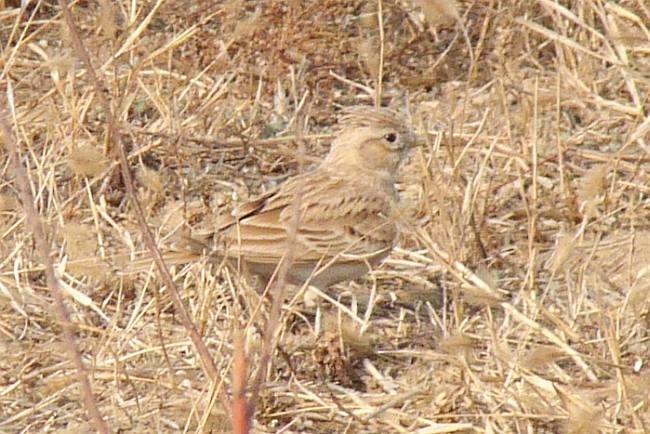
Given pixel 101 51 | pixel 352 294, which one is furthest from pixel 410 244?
pixel 101 51

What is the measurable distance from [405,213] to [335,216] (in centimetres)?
38

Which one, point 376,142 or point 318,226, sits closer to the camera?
point 318,226

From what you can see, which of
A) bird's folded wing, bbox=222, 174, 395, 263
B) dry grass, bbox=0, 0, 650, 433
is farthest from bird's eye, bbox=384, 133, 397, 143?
bird's folded wing, bbox=222, 174, 395, 263

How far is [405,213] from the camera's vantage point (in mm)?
4820

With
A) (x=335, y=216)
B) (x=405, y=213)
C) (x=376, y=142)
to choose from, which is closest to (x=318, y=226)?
(x=335, y=216)

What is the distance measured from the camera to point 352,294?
16.9 ft

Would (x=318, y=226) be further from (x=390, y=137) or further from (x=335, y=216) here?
(x=390, y=137)

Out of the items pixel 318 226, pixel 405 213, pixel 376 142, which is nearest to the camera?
pixel 405 213

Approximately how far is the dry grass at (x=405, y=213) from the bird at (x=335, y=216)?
101 millimetres

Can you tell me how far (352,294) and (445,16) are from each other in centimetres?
113

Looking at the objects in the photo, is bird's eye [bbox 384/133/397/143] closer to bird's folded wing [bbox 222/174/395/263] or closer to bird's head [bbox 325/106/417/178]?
bird's head [bbox 325/106/417/178]

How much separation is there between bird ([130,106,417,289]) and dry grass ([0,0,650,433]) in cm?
10

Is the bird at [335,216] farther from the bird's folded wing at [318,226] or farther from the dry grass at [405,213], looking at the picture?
the dry grass at [405,213]

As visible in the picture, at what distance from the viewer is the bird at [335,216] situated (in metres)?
4.78
